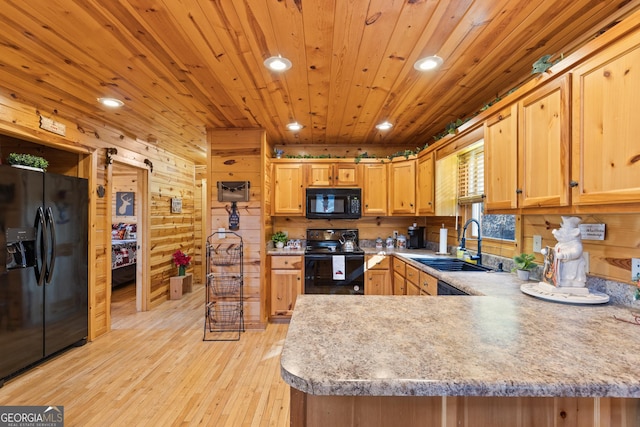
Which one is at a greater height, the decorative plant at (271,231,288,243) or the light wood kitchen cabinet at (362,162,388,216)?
the light wood kitchen cabinet at (362,162,388,216)

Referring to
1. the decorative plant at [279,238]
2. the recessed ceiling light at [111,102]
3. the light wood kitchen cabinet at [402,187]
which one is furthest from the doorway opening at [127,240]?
the light wood kitchen cabinet at [402,187]

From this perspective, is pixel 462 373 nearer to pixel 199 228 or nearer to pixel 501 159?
pixel 501 159

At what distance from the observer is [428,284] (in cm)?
242

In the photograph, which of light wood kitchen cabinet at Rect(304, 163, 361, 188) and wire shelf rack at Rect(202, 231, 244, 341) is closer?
wire shelf rack at Rect(202, 231, 244, 341)

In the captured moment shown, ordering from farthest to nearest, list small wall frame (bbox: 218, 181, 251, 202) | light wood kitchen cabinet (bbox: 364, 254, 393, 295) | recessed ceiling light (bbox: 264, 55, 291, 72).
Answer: light wood kitchen cabinet (bbox: 364, 254, 393, 295) → small wall frame (bbox: 218, 181, 251, 202) → recessed ceiling light (bbox: 264, 55, 291, 72)

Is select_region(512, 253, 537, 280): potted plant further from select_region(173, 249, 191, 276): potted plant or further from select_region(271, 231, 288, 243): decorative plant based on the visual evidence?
select_region(173, 249, 191, 276): potted plant

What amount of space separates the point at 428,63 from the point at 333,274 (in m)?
2.37

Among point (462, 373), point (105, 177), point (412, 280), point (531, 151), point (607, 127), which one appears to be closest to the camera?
point (462, 373)

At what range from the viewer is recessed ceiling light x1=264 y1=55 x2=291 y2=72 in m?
1.89

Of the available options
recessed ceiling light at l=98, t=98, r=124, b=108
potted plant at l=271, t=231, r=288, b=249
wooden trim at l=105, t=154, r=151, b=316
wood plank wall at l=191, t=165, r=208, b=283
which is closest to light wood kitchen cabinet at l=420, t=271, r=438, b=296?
potted plant at l=271, t=231, r=288, b=249

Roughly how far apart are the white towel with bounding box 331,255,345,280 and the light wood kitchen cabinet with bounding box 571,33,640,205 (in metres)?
2.38

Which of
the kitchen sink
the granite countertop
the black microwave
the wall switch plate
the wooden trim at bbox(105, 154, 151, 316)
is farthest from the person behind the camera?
the wooden trim at bbox(105, 154, 151, 316)

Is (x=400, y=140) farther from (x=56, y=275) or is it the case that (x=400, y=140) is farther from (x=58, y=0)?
(x=56, y=275)

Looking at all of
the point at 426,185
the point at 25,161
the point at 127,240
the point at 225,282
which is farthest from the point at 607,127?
the point at 127,240
